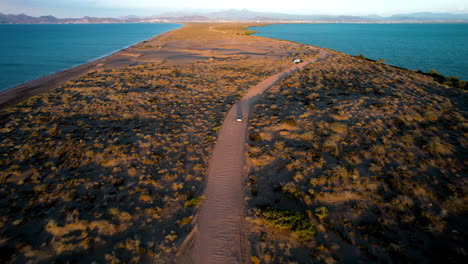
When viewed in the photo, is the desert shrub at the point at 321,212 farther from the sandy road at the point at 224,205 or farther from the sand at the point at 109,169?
the sand at the point at 109,169

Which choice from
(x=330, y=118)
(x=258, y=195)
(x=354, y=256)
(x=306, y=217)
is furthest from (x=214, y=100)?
(x=354, y=256)

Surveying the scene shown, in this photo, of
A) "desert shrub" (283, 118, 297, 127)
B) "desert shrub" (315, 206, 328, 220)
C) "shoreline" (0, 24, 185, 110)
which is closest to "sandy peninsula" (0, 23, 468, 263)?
"desert shrub" (315, 206, 328, 220)

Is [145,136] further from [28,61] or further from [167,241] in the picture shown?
[28,61]

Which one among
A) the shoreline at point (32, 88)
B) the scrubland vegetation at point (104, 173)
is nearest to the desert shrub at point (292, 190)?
the scrubland vegetation at point (104, 173)

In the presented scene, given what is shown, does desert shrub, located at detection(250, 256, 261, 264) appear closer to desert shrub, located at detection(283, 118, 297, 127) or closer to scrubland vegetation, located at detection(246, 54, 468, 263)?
scrubland vegetation, located at detection(246, 54, 468, 263)

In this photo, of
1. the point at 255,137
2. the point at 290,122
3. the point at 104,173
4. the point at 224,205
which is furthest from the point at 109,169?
the point at 290,122

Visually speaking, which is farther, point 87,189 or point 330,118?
point 330,118

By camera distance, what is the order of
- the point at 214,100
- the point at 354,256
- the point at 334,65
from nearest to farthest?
1. the point at 354,256
2. the point at 214,100
3. the point at 334,65
